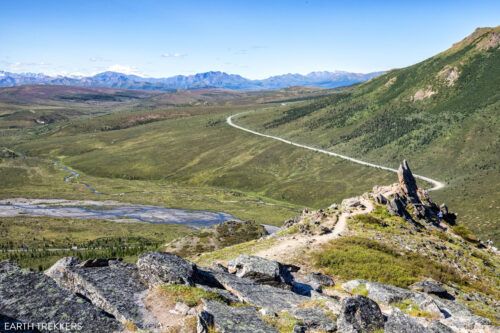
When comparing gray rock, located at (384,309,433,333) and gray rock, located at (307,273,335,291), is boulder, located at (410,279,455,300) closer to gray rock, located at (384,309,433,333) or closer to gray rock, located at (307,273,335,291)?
gray rock, located at (307,273,335,291)

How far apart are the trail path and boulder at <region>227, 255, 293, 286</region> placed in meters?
11.0

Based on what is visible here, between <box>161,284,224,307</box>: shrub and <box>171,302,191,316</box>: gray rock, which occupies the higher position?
<box>161,284,224,307</box>: shrub

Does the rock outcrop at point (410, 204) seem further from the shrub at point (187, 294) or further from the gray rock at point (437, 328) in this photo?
the shrub at point (187, 294)

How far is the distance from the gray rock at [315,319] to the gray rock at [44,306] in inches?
349

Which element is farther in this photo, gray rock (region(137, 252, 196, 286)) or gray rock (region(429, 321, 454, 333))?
gray rock (region(137, 252, 196, 286))

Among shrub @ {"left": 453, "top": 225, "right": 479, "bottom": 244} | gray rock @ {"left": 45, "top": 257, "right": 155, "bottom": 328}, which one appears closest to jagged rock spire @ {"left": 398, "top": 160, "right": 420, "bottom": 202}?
shrub @ {"left": 453, "top": 225, "right": 479, "bottom": 244}

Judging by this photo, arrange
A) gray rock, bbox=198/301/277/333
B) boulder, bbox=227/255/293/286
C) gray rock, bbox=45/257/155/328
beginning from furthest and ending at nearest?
boulder, bbox=227/255/293/286 → gray rock, bbox=45/257/155/328 → gray rock, bbox=198/301/277/333

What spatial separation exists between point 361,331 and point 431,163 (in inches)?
6466

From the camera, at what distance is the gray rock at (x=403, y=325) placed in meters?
19.8

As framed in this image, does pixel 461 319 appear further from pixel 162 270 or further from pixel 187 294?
pixel 162 270

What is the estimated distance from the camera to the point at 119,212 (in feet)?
494

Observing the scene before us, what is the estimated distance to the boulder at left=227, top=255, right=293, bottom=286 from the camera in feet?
94.4

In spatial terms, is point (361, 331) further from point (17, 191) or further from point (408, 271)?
point (17, 191)

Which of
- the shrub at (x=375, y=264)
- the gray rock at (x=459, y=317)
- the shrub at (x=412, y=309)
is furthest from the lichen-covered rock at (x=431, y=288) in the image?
the shrub at (x=412, y=309)
